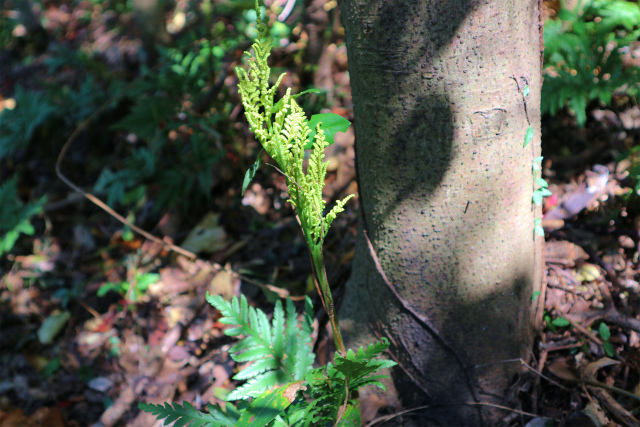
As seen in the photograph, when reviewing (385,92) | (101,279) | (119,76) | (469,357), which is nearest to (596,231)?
(469,357)

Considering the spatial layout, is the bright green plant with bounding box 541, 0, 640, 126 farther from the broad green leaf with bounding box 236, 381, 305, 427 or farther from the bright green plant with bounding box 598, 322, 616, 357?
the broad green leaf with bounding box 236, 381, 305, 427

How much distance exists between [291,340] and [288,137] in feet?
2.26

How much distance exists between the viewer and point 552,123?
7.88 ft

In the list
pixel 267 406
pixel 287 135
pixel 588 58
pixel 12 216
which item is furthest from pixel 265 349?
pixel 12 216

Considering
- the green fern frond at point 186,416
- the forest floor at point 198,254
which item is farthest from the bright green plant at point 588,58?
the green fern frond at point 186,416

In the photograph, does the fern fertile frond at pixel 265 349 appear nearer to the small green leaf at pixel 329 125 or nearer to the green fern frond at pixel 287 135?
the green fern frond at pixel 287 135

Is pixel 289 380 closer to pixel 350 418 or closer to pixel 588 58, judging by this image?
pixel 350 418

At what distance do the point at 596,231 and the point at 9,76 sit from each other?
5.58 m

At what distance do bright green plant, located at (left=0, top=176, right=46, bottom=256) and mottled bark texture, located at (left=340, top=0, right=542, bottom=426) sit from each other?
7.74 ft

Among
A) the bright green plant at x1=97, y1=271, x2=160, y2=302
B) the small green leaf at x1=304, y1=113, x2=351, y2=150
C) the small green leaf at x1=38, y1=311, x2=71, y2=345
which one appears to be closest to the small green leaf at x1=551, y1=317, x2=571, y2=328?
the small green leaf at x1=304, y1=113, x2=351, y2=150

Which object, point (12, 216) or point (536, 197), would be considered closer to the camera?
point (536, 197)

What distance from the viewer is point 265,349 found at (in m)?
1.33

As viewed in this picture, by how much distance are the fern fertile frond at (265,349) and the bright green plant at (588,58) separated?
1.53 metres

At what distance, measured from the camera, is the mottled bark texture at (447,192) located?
41.5 inches
